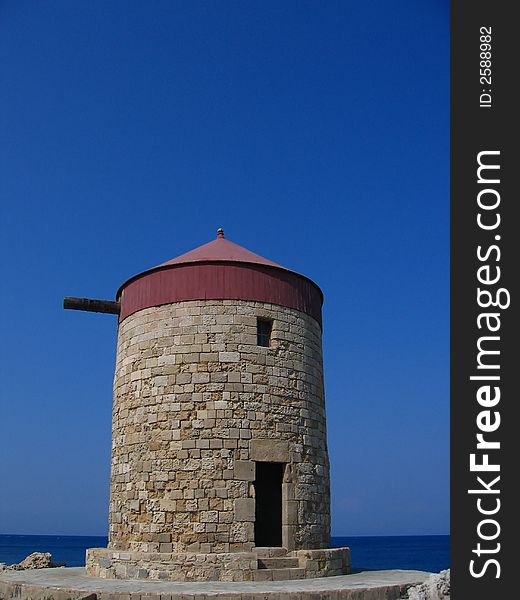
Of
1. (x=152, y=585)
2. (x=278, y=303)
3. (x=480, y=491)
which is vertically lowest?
(x=152, y=585)

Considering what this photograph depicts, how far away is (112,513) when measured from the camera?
44.7 ft

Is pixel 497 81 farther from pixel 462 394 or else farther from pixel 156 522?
pixel 156 522

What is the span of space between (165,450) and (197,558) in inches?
72.2

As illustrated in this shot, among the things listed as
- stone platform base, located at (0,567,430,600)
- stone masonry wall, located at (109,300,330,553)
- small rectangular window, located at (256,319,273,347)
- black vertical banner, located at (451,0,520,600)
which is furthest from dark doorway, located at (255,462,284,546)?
black vertical banner, located at (451,0,520,600)

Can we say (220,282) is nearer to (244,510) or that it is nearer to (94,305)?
(94,305)

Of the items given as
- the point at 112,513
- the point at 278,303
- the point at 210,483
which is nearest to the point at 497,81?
the point at 278,303

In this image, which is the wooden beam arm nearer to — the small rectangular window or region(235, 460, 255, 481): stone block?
the small rectangular window

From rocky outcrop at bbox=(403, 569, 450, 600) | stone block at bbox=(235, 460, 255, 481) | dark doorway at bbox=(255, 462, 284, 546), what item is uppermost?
stone block at bbox=(235, 460, 255, 481)

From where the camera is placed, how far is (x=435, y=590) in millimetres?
9695

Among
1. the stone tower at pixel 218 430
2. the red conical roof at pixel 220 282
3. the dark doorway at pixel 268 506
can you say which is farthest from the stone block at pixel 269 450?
the red conical roof at pixel 220 282

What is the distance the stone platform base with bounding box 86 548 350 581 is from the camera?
38.6 ft

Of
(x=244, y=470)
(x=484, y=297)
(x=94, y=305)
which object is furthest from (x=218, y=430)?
(x=484, y=297)

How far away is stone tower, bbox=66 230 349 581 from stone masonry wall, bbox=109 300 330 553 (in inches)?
0.8

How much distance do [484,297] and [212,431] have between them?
6152mm
